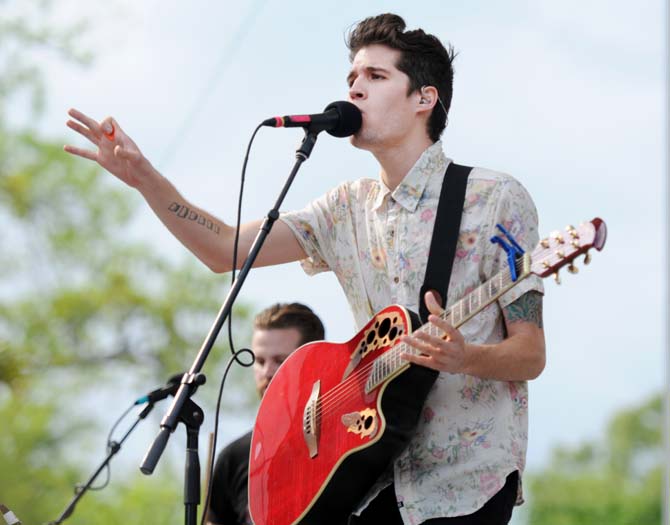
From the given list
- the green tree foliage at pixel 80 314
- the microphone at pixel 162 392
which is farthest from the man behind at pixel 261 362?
the green tree foliage at pixel 80 314

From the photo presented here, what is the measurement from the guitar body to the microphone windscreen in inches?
21.8

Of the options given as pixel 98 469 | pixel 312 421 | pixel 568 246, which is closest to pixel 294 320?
pixel 98 469

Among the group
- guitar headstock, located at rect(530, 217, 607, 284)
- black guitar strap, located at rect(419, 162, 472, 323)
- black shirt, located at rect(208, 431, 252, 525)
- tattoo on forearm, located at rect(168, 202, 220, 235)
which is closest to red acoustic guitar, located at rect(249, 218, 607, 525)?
guitar headstock, located at rect(530, 217, 607, 284)

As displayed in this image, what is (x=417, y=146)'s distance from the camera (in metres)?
3.49

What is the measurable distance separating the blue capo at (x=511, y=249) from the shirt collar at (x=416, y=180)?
1.41ft

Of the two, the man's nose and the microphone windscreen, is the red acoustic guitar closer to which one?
the microphone windscreen

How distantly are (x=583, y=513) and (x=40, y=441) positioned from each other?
1899cm

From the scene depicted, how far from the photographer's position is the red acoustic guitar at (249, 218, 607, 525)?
9.67 ft

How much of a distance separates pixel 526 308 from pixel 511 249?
25 centimetres

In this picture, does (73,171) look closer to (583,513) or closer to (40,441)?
(40,441)

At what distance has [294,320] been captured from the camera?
4930 millimetres

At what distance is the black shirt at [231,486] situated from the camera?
494 centimetres

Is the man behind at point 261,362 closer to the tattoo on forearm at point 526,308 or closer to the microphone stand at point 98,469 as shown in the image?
the microphone stand at point 98,469

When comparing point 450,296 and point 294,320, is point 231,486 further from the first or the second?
point 450,296
